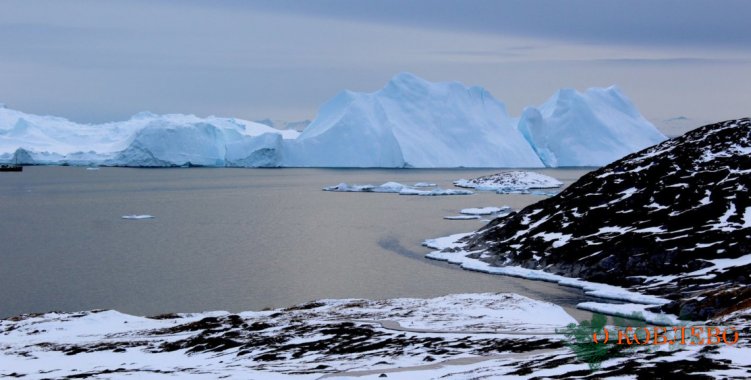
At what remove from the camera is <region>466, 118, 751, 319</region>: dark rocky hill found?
A: 3656cm

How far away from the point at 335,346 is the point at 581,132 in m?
159

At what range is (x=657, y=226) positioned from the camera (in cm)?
4175

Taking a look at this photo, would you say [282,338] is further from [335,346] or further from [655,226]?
[655,226]

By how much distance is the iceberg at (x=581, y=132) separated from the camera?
169750 mm

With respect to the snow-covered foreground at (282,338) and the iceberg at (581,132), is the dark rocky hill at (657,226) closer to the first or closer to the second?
the snow-covered foreground at (282,338)

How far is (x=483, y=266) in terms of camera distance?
44.6 metres

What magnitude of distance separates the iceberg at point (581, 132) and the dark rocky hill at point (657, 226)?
119m

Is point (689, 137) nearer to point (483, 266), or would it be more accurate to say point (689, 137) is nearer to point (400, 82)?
point (483, 266)

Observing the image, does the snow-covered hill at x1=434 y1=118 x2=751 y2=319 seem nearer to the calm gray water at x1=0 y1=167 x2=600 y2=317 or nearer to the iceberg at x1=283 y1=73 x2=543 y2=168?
the calm gray water at x1=0 y1=167 x2=600 y2=317

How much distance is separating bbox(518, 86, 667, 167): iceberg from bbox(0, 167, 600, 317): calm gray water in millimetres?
75707

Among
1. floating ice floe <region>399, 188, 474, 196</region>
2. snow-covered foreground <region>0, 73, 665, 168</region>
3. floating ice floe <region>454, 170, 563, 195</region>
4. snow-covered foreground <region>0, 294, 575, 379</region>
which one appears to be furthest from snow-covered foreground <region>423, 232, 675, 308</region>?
snow-covered foreground <region>0, 73, 665, 168</region>

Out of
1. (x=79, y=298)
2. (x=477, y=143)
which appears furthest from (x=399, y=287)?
(x=477, y=143)

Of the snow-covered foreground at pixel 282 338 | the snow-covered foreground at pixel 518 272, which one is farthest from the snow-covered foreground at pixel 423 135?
the snow-covered foreground at pixel 282 338

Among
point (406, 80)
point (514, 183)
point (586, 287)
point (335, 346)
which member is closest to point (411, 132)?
point (406, 80)
